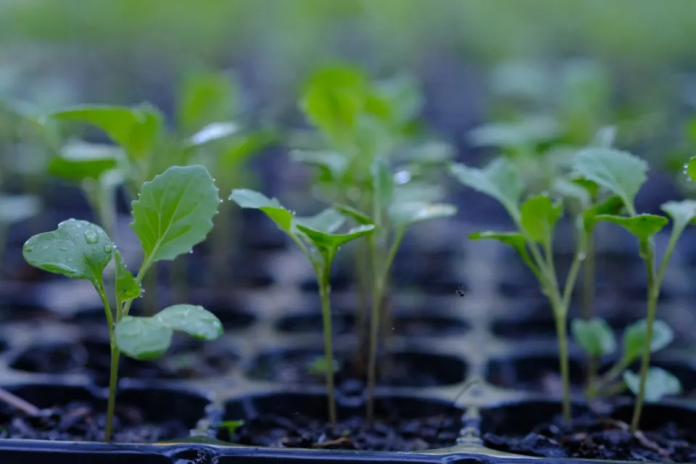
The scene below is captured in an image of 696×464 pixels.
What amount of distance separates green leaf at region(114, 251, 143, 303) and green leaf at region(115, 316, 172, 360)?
2.2 inches

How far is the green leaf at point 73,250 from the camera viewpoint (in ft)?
2.30

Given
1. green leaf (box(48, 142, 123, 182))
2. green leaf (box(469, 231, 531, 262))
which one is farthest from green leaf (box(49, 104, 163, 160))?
green leaf (box(469, 231, 531, 262))

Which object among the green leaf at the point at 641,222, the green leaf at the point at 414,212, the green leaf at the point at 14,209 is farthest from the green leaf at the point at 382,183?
the green leaf at the point at 14,209

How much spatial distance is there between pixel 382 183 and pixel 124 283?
31 cm

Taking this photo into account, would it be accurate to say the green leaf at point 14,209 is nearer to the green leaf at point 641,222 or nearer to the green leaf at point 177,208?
the green leaf at point 177,208

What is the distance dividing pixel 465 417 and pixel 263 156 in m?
1.90

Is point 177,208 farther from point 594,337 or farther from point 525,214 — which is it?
point 594,337

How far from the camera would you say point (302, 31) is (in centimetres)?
325

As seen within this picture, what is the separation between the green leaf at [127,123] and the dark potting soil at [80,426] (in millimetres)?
342

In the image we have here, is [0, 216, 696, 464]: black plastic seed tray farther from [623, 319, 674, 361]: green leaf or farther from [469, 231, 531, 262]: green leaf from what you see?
[469, 231, 531, 262]: green leaf

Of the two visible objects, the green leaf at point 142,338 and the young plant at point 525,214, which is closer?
the green leaf at point 142,338

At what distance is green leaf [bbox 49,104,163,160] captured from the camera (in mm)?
887

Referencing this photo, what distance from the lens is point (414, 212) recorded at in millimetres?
867

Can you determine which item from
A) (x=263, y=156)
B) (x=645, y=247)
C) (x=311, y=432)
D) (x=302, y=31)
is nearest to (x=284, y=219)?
(x=311, y=432)
